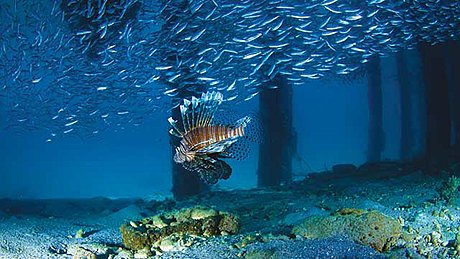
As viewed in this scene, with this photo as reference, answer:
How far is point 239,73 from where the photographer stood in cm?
1327

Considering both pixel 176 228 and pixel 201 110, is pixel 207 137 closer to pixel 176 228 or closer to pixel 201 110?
pixel 201 110

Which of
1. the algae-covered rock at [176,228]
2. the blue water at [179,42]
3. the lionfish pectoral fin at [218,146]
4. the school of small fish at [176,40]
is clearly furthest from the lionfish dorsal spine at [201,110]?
the school of small fish at [176,40]

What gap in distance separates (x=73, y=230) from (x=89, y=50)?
7851 millimetres

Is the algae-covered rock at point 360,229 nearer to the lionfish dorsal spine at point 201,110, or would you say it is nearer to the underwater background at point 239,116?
the underwater background at point 239,116

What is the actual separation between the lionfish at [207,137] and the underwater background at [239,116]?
0.02 meters

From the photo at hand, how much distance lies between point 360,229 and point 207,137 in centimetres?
187

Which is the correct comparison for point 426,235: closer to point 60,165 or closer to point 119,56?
point 119,56

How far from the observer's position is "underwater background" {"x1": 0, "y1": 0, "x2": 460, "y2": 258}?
4145mm

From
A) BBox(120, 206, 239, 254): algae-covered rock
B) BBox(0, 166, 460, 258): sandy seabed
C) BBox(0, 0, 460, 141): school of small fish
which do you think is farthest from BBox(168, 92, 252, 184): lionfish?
BBox(0, 0, 460, 141): school of small fish

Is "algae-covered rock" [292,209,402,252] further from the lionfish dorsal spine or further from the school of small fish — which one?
the school of small fish

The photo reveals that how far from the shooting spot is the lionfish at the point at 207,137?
3.93m

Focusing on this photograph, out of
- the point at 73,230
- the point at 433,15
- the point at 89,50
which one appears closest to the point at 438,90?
the point at 433,15

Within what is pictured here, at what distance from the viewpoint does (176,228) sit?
4418mm

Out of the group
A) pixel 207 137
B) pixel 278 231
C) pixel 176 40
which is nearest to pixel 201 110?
pixel 207 137
